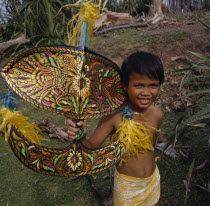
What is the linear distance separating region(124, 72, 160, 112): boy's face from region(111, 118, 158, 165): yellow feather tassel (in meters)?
0.13

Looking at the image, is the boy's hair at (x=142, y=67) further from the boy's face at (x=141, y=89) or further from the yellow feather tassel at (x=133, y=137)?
the yellow feather tassel at (x=133, y=137)

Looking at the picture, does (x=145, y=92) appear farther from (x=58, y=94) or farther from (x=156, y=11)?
(x=156, y=11)

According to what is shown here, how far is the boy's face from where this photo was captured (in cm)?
141

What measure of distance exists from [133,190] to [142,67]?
78cm

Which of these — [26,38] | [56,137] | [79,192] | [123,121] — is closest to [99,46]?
[26,38]

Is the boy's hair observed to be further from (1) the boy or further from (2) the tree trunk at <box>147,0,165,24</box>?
(2) the tree trunk at <box>147,0,165,24</box>

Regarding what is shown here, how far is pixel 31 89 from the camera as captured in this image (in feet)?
3.93

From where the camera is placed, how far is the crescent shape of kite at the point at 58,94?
1182mm

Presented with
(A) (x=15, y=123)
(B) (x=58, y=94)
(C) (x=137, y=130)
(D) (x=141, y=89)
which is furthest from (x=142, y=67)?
(A) (x=15, y=123)

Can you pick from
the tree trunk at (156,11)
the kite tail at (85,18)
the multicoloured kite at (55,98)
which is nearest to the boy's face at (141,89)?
the multicoloured kite at (55,98)

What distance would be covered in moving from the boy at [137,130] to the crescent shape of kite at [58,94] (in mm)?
154

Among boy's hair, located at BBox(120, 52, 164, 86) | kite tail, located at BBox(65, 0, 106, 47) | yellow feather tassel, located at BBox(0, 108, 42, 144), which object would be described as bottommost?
yellow feather tassel, located at BBox(0, 108, 42, 144)

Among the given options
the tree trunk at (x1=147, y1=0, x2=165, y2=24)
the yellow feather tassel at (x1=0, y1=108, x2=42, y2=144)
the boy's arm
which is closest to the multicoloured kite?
the yellow feather tassel at (x1=0, y1=108, x2=42, y2=144)

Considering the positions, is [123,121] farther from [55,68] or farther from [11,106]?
[11,106]
